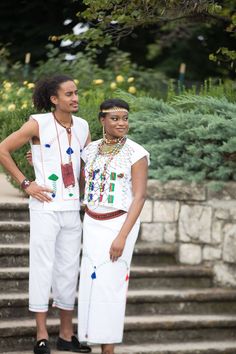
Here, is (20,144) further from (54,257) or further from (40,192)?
(54,257)

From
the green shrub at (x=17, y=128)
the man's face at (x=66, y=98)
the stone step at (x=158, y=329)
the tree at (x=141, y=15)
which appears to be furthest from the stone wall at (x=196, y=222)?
the man's face at (x=66, y=98)

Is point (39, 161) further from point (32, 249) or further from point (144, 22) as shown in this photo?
point (144, 22)

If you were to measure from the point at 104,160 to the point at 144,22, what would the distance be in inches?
118

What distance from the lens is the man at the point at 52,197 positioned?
7645 mm

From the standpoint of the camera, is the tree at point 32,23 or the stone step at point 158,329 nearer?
the stone step at point 158,329

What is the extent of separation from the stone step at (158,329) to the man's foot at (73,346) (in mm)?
268

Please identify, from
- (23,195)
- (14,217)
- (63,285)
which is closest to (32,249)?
(63,285)

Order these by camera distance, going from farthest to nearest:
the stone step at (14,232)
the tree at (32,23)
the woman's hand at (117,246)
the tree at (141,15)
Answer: the tree at (32,23) → the tree at (141,15) → the stone step at (14,232) → the woman's hand at (117,246)

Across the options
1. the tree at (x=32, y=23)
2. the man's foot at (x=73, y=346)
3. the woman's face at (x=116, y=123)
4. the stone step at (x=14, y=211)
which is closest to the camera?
the woman's face at (x=116, y=123)

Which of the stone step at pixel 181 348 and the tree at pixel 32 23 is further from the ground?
the tree at pixel 32 23

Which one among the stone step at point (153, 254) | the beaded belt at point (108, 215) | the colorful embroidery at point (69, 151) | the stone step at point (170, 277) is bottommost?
the stone step at point (170, 277)

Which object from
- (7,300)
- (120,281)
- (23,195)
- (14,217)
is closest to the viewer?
(120,281)

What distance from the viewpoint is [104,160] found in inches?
300

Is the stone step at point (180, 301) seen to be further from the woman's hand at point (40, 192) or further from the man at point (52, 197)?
the woman's hand at point (40, 192)
